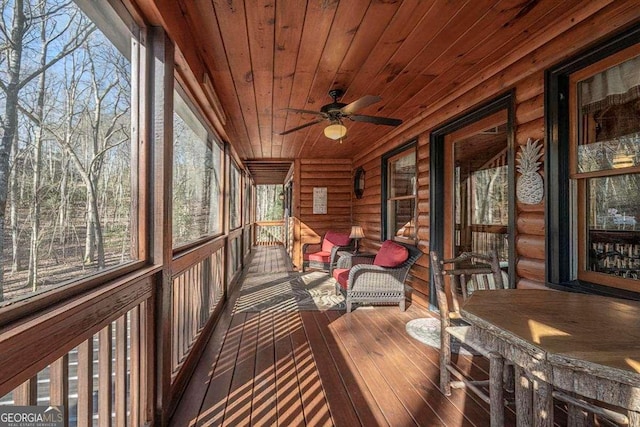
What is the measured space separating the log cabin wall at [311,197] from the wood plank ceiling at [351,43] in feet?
10.9

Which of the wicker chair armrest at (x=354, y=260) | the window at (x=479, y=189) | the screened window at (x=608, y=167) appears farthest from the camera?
the wicker chair armrest at (x=354, y=260)

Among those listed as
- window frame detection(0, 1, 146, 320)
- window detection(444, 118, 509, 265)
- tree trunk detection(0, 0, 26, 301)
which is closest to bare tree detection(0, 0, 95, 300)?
tree trunk detection(0, 0, 26, 301)

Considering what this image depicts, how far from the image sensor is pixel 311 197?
22.3 feet

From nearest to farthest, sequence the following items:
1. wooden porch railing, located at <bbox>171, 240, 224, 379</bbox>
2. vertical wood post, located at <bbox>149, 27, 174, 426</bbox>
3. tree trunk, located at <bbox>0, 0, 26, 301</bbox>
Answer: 1. tree trunk, located at <bbox>0, 0, 26, 301</bbox>
2. vertical wood post, located at <bbox>149, 27, 174, 426</bbox>
3. wooden porch railing, located at <bbox>171, 240, 224, 379</bbox>

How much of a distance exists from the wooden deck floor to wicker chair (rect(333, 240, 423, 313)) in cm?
46

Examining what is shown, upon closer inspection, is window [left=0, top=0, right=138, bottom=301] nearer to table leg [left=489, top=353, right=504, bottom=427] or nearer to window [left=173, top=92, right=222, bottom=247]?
window [left=173, top=92, right=222, bottom=247]

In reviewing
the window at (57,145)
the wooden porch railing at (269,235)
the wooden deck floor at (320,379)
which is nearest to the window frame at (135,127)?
the window at (57,145)

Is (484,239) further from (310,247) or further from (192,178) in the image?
(310,247)

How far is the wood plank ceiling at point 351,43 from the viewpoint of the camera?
1.87m

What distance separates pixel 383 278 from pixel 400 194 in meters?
1.54

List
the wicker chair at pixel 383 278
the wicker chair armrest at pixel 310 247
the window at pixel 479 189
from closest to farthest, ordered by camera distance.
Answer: the window at pixel 479 189, the wicker chair at pixel 383 278, the wicker chair armrest at pixel 310 247

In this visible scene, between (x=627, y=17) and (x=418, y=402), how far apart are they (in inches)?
93.1

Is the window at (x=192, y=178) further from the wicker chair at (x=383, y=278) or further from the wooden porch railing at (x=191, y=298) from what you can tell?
the wicker chair at (x=383, y=278)

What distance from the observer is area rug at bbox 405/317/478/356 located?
2744 millimetres
